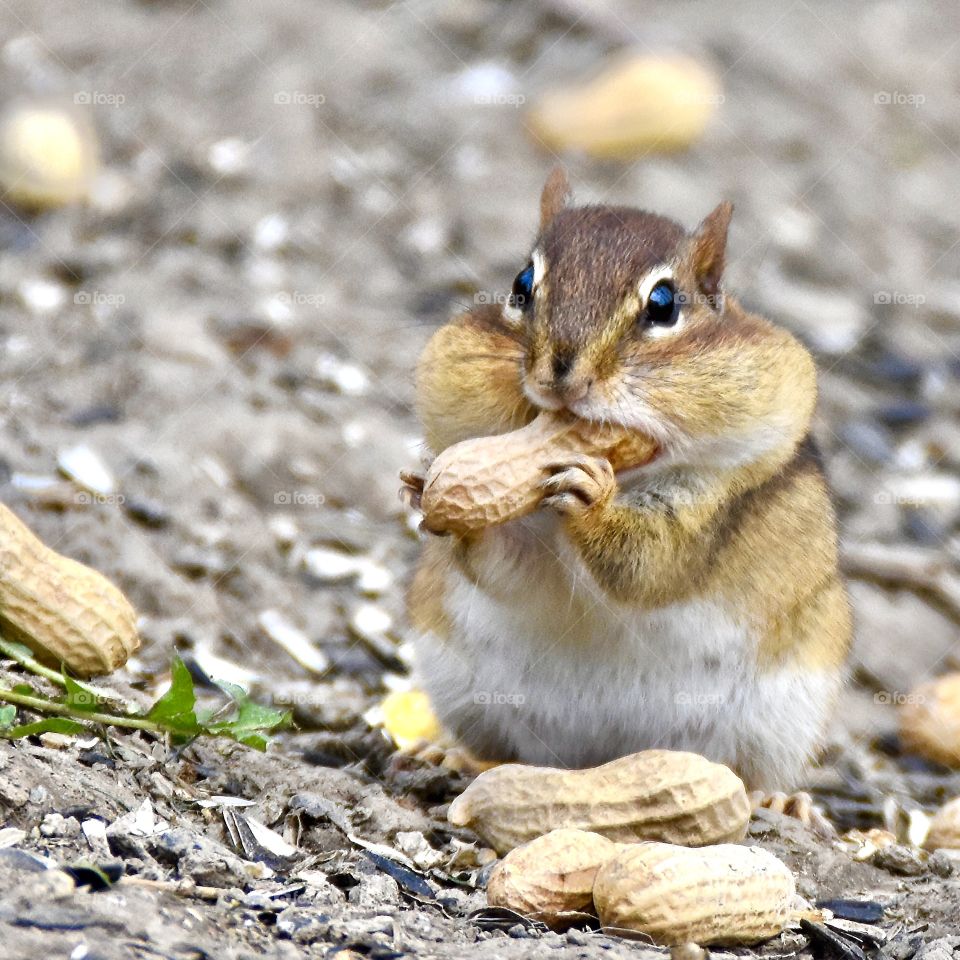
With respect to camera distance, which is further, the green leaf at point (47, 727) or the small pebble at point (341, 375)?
the small pebble at point (341, 375)

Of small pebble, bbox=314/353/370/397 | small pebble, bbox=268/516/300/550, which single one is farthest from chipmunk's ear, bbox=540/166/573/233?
small pebble, bbox=314/353/370/397

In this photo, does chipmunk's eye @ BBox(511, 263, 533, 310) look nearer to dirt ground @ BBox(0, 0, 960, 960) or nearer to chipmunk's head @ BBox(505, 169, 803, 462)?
chipmunk's head @ BBox(505, 169, 803, 462)

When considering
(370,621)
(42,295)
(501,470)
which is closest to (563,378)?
(501,470)

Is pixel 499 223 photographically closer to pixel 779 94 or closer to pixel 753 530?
pixel 779 94

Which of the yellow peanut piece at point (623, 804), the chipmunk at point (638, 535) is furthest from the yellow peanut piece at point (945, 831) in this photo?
the yellow peanut piece at point (623, 804)

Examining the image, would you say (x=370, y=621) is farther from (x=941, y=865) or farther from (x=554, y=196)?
(x=941, y=865)

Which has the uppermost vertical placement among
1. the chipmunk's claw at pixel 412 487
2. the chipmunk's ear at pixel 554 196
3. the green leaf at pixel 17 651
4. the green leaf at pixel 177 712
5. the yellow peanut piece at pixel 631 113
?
the yellow peanut piece at pixel 631 113

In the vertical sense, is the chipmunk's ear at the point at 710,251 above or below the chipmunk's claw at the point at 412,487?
above

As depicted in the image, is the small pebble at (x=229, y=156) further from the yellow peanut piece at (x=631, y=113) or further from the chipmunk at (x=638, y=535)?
the chipmunk at (x=638, y=535)
